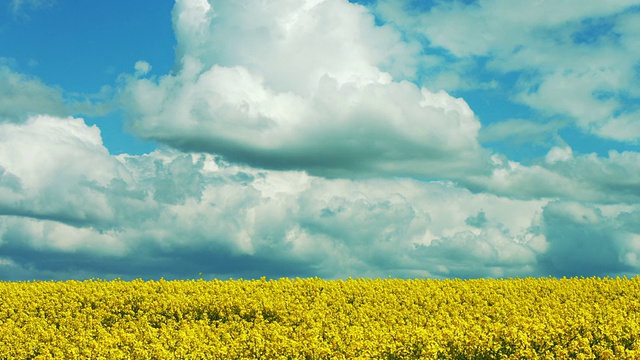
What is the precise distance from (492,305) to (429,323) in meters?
4.62

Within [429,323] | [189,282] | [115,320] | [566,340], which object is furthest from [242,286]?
[566,340]

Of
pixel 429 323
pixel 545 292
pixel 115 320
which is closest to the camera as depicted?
pixel 429 323

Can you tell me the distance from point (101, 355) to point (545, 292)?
15670 mm

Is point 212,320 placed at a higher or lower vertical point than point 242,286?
lower

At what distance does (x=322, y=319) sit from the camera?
63.2 ft

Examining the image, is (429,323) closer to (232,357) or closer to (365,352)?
(365,352)

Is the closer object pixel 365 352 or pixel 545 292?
pixel 365 352

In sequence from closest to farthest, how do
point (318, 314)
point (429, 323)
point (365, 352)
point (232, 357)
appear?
point (365, 352), point (232, 357), point (429, 323), point (318, 314)

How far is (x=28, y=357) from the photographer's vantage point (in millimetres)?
16906

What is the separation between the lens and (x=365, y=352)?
13.7m

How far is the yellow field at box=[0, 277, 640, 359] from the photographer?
1412cm

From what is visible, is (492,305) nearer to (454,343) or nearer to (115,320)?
(454,343)

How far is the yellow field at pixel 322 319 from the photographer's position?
1412cm

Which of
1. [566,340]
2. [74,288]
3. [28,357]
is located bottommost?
[28,357]
